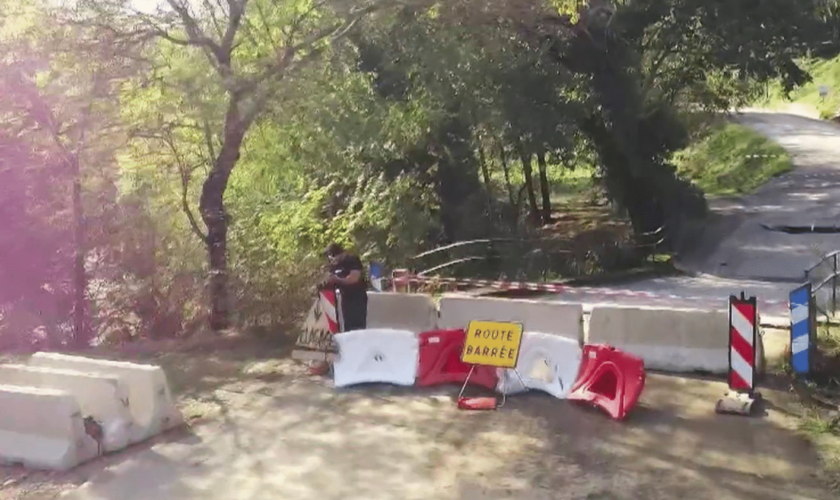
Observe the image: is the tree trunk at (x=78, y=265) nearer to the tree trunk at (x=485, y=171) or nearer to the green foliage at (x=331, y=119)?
the green foliage at (x=331, y=119)

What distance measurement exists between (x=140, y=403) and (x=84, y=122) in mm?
7753

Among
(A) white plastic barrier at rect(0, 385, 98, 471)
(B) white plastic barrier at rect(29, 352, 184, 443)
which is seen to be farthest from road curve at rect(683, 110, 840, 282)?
(A) white plastic barrier at rect(0, 385, 98, 471)

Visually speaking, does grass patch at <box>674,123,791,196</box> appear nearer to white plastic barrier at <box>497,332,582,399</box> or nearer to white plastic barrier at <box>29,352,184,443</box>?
white plastic barrier at <box>497,332,582,399</box>

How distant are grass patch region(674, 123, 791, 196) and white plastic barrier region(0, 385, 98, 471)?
84.9 feet

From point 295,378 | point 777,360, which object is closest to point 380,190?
point 295,378

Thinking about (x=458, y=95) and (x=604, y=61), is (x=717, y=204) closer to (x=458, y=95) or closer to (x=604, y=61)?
(x=604, y=61)

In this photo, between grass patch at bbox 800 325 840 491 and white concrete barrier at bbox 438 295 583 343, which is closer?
grass patch at bbox 800 325 840 491

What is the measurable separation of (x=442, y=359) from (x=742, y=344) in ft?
10.9

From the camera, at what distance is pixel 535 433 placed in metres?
8.62

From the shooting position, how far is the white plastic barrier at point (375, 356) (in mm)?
10625

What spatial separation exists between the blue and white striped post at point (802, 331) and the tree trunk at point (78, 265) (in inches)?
462

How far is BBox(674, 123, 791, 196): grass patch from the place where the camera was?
112ft

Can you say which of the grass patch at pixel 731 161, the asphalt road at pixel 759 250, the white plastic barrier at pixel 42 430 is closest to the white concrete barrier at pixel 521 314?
the asphalt road at pixel 759 250

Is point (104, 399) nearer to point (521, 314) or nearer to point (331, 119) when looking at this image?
point (521, 314)
